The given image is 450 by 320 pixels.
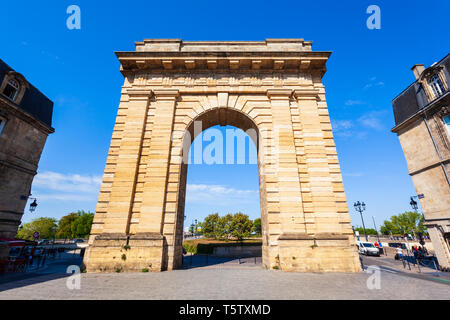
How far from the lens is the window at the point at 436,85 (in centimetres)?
1639

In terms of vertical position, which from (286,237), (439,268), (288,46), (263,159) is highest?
(288,46)

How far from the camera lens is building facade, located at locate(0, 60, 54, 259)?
15344 millimetres

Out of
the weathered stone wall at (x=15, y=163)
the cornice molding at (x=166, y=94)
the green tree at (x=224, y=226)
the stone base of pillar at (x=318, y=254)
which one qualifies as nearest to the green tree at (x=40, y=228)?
the green tree at (x=224, y=226)

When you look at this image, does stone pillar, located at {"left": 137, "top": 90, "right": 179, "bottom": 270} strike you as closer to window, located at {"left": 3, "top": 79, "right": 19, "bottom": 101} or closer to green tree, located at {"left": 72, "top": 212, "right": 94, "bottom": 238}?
window, located at {"left": 3, "top": 79, "right": 19, "bottom": 101}

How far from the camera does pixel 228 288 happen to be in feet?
21.7

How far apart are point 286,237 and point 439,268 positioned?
1641 centimetres

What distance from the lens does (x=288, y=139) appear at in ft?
39.9

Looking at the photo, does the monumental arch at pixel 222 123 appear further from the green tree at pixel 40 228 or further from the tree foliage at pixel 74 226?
the green tree at pixel 40 228

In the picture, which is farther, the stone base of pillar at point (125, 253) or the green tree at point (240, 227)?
the green tree at point (240, 227)

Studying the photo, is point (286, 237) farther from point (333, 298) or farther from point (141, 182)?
point (141, 182)

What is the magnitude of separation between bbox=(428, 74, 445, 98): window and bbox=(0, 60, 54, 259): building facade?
35.8 meters

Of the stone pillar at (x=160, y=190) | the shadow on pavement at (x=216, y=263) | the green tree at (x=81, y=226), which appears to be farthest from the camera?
the green tree at (x=81, y=226)

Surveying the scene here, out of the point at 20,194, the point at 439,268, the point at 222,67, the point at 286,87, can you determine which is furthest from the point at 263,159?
the point at 20,194

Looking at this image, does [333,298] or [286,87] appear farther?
[286,87]
